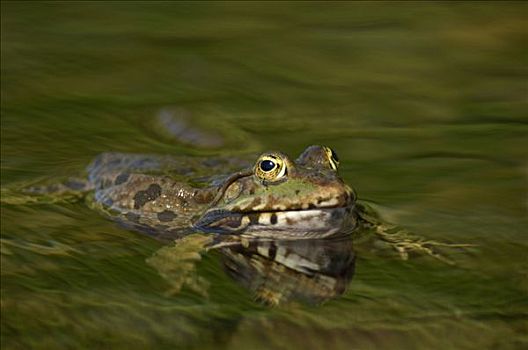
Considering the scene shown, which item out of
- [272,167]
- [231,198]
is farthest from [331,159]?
[231,198]

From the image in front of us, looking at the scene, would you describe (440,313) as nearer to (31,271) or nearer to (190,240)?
(190,240)

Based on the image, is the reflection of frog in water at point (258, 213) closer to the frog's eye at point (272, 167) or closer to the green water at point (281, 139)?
the frog's eye at point (272, 167)

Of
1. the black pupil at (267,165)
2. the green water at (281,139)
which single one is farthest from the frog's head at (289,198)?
the green water at (281,139)

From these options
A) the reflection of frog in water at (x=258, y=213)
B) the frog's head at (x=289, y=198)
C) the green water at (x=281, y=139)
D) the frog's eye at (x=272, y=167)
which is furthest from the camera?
the frog's eye at (x=272, y=167)

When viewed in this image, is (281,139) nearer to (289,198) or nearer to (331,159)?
(331,159)

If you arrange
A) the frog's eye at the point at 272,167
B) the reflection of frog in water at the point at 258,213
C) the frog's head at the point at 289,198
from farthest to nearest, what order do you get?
the frog's eye at the point at 272,167 < the frog's head at the point at 289,198 < the reflection of frog in water at the point at 258,213

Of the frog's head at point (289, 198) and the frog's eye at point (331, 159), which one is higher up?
the frog's eye at point (331, 159)

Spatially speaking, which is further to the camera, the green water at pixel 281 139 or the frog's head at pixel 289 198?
the frog's head at pixel 289 198

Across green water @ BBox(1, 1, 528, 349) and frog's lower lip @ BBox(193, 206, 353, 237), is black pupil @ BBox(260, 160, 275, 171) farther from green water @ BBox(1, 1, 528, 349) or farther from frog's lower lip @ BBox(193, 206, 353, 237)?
green water @ BBox(1, 1, 528, 349)
